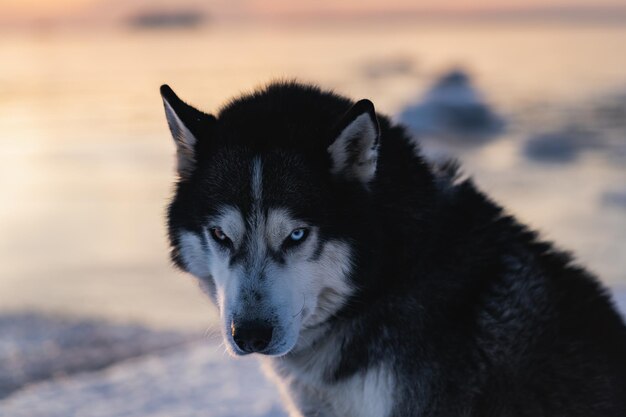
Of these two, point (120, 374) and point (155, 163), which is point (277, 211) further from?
point (155, 163)

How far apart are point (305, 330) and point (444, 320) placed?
60 cm

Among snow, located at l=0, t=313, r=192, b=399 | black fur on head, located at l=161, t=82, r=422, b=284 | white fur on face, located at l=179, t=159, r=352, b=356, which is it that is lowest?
snow, located at l=0, t=313, r=192, b=399

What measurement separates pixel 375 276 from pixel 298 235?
0.37 metres

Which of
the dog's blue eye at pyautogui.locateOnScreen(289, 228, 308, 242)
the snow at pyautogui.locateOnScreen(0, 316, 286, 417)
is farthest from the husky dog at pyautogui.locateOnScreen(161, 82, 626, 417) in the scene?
the snow at pyautogui.locateOnScreen(0, 316, 286, 417)

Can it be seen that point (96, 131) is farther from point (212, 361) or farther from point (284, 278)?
point (284, 278)

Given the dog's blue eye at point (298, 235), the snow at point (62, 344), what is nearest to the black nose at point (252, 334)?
the dog's blue eye at point (298, 235)

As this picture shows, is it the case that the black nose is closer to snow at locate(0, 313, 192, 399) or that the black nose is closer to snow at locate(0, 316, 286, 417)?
snow at locate(0, 316, 286, 417)

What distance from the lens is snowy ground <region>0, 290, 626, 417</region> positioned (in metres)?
5.20

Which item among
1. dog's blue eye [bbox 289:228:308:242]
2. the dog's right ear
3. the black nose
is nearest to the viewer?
the black nose

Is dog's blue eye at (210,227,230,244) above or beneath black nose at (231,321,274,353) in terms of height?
above

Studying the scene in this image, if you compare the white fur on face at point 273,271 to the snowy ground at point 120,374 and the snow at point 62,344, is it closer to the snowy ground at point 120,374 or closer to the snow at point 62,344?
the snowy ground at point 120,374

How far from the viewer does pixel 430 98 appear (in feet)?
72.5

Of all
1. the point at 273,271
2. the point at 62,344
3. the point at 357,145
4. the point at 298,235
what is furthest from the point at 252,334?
the point at 62,344

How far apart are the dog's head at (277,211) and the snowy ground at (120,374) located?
1.86 metres
